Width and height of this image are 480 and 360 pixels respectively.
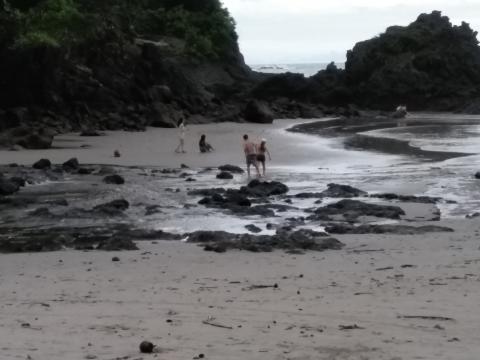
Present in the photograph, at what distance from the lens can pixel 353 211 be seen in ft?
50.9

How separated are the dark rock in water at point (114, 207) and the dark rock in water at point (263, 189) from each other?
3.21 m

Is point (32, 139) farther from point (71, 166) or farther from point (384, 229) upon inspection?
point (384, 229)

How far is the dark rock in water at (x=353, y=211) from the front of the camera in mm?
15070

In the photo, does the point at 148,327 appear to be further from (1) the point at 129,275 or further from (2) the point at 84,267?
(2) the point at 84,267

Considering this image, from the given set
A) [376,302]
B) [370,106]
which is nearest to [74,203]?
[376,302]

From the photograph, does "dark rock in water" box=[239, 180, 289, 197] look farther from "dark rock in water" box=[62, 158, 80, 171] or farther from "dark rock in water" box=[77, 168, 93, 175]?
"dark rock in water" box=[62, 158, 80, 171]

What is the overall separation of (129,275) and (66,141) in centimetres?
2461

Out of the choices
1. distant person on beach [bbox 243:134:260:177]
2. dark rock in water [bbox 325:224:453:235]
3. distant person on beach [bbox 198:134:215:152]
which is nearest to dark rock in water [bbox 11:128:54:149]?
distant person on beach [bbox 198:134:215:152]

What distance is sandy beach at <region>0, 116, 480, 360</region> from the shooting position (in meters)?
5.95

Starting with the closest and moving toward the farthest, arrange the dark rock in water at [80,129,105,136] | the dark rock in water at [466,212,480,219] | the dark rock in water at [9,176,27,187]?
the dark rock in water at [466,212,480,219], the dark rock in water at [9,176,27,187], the dark rock in water at [80,129,105,136]

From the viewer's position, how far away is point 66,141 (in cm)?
3338

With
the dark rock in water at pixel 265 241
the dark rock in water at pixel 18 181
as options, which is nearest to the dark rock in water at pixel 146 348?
the dark rock in water at pixel 265 241

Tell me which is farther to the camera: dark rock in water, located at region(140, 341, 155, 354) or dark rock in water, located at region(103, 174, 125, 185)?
dark rock in water, located at region(103, 174, 125, 185)

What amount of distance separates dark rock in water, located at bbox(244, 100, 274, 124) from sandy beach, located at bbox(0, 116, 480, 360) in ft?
108
